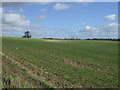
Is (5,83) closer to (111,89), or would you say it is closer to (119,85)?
(111,89)

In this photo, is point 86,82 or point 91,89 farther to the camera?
point 86,82

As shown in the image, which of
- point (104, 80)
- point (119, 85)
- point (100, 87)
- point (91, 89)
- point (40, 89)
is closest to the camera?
point (40, 89)

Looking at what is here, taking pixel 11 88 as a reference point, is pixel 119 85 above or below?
below

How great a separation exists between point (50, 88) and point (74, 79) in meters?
3.12

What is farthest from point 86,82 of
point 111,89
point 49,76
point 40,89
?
point 40,89

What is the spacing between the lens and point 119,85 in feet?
39.5

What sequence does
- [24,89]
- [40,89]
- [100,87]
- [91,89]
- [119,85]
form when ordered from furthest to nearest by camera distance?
[119,85] → [100,87] → [91,89] → [40,89] → [24,89]

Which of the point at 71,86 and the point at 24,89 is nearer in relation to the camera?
the point at 24,89

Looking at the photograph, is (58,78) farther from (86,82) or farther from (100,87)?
(100,87)

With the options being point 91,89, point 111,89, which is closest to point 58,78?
point 91,89

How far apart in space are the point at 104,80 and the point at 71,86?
354 cm

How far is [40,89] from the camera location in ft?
31.3

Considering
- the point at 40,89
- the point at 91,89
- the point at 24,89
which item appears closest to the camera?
the point at 24,89

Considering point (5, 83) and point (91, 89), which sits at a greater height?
point (5, 83)
